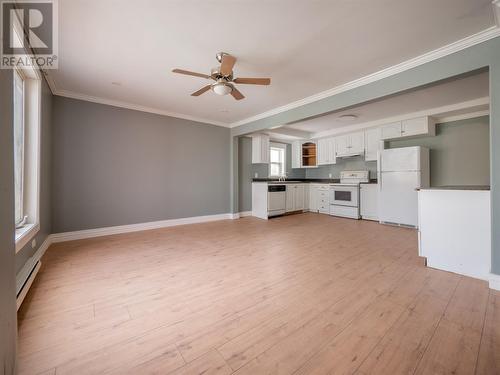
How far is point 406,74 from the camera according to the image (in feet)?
9.17

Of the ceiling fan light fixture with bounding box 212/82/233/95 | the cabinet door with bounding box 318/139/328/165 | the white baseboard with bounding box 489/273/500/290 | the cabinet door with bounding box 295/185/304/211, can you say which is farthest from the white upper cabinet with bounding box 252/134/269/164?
the white baseboard with bounding box 489/273/500/290

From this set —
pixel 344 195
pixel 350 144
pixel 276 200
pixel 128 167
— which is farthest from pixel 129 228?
pixel 350 144

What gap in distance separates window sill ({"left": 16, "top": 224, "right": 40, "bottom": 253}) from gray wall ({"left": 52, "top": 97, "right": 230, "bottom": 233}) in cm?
135

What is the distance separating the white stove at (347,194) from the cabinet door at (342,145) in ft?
1.92

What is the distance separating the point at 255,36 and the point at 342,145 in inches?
188

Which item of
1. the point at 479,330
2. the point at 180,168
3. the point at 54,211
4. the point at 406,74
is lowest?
the point at 479,330

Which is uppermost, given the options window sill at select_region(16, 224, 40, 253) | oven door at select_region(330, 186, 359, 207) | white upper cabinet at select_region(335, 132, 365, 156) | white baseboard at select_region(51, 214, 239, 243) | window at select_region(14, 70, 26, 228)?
white upper cabinet at select_region(335, 132, 365, 156)

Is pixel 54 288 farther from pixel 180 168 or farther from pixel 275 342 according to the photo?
pixel 180 168

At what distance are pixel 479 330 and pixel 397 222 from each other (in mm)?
3766

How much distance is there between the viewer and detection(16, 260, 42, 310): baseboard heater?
1.86 m

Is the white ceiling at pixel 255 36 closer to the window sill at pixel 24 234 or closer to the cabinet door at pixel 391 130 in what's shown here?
the window sill at pixel 24 234

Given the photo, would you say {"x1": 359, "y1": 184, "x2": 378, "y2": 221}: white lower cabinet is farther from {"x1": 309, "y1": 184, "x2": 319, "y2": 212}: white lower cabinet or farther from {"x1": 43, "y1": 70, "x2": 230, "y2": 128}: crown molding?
{"x1": 43, "y1": 70, "x2": 230, "y2": 128}: crown molding

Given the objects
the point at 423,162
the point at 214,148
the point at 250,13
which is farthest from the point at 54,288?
the point at 423,162

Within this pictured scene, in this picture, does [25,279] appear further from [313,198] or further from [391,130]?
[391,130]
